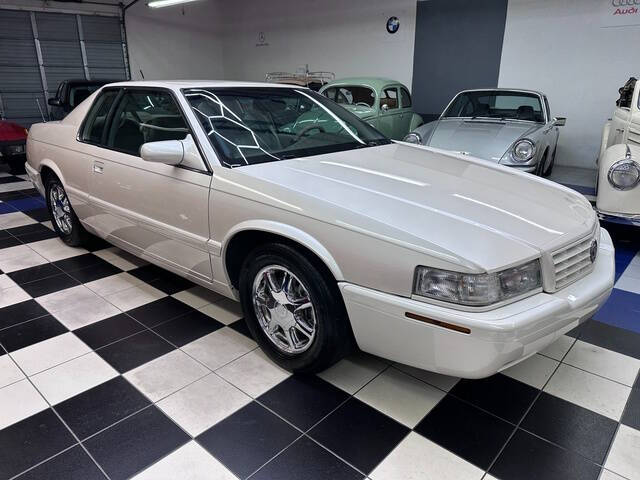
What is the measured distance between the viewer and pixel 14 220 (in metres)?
4.44

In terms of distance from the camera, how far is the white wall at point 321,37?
Answer: 29.6ft

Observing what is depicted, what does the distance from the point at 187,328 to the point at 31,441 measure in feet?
3.01

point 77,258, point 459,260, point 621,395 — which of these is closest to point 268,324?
point 459,260

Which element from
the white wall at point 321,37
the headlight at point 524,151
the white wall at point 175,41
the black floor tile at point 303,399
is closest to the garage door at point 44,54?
the white wall at point 175,41

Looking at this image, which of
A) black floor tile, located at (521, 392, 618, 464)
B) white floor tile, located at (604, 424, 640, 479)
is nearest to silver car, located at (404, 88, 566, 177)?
black floor tile, located at (521, 392, 618, 464)

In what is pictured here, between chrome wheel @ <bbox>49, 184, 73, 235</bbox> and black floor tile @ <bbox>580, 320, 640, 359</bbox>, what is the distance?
3698 millimetres

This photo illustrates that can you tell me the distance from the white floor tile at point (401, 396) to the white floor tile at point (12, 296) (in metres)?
2.27

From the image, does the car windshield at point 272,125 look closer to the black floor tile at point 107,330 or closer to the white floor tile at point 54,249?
the black floor tile at point 107,330

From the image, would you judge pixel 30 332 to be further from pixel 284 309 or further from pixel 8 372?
pixel 284 309

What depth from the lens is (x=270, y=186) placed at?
1.92 m

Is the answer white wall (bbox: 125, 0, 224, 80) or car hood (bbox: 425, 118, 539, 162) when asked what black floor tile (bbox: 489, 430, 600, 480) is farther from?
white wall (bbox: 125, 0, 224, 80)

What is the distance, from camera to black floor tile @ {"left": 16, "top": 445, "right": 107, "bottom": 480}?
154 cm

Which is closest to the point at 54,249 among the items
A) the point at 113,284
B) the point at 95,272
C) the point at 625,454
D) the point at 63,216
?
the point at 63,216

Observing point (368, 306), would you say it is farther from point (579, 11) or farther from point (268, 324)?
point (579, 11)
